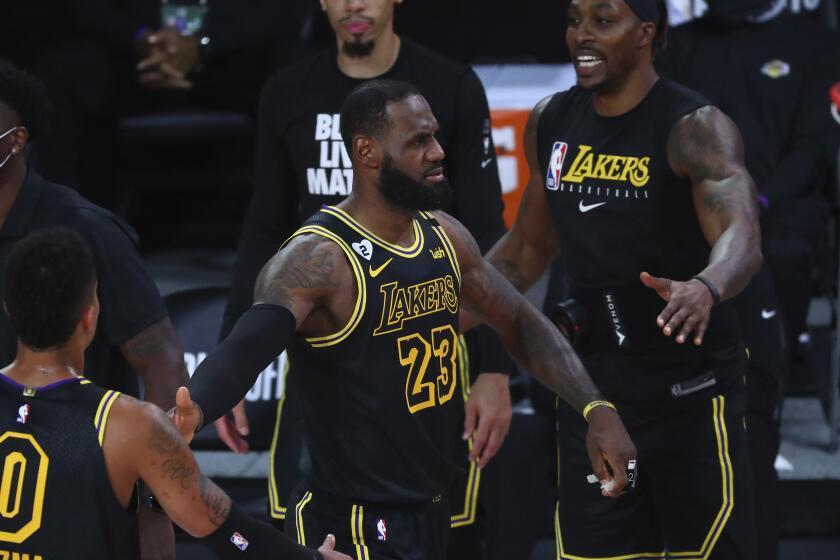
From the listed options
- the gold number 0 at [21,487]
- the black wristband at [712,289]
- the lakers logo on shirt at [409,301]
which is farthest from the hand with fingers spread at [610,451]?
the gold number 0 at [21,487]

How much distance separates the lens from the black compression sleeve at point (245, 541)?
127 inches

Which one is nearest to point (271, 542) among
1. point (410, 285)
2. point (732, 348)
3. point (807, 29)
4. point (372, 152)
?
point (410, 285)

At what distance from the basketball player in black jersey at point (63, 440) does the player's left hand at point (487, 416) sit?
1.50 metres

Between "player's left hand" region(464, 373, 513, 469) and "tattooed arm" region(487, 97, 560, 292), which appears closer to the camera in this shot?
"player's left hand" region(464, 373, 513, 469)

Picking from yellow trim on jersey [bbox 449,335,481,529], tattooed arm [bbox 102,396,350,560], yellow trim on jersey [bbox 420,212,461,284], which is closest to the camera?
tattooed arm [bbox 102,396,350,560]

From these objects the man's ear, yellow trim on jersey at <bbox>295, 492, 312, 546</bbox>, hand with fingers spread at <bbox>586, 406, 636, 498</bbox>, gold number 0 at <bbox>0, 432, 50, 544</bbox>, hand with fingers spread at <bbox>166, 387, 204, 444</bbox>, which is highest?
the man's ear

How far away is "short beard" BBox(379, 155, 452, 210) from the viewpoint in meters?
3.90

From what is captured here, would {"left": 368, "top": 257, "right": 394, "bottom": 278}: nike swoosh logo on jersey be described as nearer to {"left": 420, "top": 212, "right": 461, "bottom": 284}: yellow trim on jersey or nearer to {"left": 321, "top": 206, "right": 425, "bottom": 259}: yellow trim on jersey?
{"left": 321, "top": 206, "right": 425, "bottom": 259}: yellow trim on jersey

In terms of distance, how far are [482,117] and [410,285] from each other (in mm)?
1245

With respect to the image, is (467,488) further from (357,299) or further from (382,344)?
(357,299)

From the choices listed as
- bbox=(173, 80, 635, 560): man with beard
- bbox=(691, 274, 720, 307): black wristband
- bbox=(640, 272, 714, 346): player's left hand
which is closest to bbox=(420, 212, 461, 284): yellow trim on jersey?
bbox=(173, 80, 635, 560): man with beard

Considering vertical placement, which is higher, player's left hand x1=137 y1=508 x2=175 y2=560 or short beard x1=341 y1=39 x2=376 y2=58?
short beard x1=341 y1=39 x2=376 y2=58

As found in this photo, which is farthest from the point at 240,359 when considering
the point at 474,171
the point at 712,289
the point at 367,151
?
the point at 474,171

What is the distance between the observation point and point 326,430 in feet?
12.6
